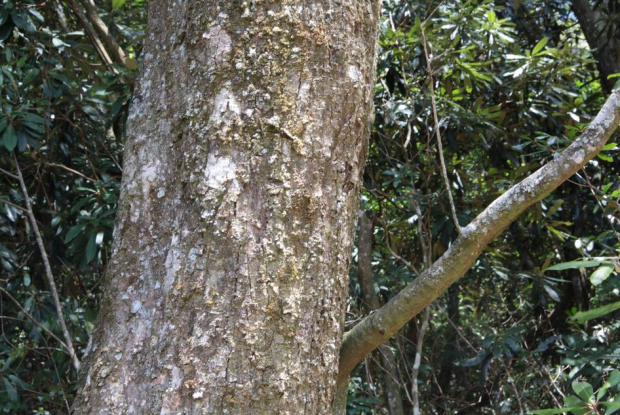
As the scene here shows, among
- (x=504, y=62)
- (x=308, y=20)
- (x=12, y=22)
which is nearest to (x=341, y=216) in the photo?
(x=308, y=20)

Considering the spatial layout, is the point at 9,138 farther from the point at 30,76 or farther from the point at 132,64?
the point at 132,64

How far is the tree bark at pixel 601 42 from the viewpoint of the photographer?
14.6ft

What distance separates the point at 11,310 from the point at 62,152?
3.30 feet

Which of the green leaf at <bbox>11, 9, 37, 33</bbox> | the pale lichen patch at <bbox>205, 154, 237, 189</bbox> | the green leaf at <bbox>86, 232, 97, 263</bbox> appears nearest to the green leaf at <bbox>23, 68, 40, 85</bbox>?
the green leaf at <bbox>11, 9, 37, 33</bbox>

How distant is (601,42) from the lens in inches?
177

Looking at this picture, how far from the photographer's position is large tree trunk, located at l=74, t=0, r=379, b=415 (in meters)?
1.09

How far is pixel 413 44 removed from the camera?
12.0ft

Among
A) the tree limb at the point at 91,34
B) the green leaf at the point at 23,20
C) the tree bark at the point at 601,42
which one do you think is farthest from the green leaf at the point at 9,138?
the tree bark at the point at 601,42

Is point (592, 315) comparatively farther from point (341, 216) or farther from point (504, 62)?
point (504, 62)

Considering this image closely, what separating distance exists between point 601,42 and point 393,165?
1.81 meters

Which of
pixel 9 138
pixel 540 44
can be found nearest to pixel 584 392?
pixel 540 44

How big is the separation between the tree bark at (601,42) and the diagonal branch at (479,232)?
3262 millimetres

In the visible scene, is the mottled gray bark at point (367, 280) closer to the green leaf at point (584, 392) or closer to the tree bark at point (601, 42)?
the green leaf at point (584, 392)

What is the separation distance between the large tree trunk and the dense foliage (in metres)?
2.07
